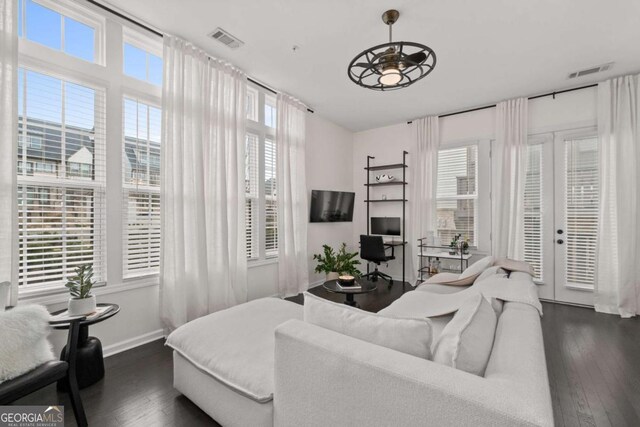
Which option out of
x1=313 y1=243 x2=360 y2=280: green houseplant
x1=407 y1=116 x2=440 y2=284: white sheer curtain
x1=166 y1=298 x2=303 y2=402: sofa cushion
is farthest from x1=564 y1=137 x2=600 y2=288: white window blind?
x1=166 y1=298 x2=303 y2=402: sofa cushion

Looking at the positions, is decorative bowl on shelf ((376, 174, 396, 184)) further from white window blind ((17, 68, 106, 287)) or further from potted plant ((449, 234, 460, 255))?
white window blind ((17, 68, 106, 287))

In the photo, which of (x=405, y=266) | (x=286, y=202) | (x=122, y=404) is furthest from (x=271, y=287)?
(x=405, y=266)

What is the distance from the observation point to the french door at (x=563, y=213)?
12.7 feet

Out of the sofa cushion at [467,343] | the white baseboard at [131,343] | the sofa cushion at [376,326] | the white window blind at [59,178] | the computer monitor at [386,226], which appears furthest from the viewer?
the computer monitor at [386,226]

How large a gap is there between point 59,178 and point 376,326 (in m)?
2.77

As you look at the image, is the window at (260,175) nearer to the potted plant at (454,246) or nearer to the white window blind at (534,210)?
the potted plant at (454,246)

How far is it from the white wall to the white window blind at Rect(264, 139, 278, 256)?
A: 2248mm

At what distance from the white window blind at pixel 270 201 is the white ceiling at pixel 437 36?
965 millimetres

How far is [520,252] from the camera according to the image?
4.23 m

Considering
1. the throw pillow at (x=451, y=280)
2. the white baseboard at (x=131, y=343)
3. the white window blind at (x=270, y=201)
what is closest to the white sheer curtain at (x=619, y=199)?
the throw pillow at (x=451, y=280)

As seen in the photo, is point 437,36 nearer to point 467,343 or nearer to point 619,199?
point 467,343

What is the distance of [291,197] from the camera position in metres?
4.32

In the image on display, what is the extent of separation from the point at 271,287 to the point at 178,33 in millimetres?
3328

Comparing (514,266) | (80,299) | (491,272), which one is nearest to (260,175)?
(80,299)
